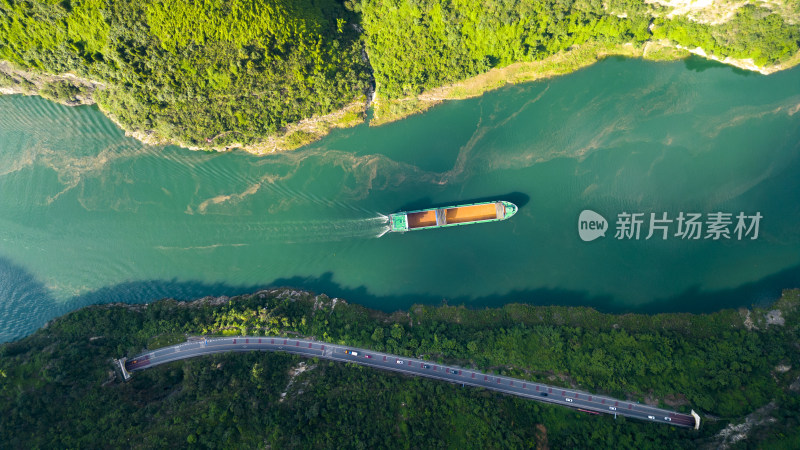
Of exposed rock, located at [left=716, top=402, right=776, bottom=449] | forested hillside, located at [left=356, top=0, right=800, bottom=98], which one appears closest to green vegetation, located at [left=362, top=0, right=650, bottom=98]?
forested hillside, located at [left=356, top=0, right=800, bottom=98]

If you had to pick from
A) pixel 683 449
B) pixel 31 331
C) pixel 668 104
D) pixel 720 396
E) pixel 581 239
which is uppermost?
pixel 668 104

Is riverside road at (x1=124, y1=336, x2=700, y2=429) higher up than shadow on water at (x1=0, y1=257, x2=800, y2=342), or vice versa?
shadow on water at (x1=0, y1=257, x2=800, y2=342)

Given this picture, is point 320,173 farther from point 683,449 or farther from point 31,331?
point 683,449

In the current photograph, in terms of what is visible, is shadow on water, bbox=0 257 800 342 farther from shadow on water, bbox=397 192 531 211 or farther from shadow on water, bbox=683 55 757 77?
shadow on water, bbox=683 55 757 77

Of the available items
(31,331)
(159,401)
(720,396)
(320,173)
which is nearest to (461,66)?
(320,173)

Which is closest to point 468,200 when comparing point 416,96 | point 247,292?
point 416,96

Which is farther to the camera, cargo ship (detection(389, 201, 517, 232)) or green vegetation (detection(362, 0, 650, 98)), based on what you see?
cargo ship (detection(389, 201, 517, 232))
